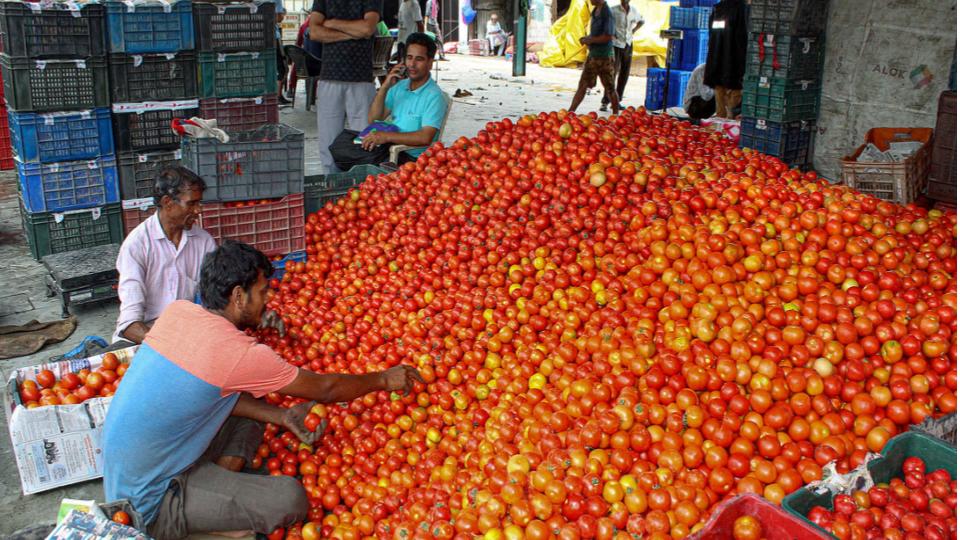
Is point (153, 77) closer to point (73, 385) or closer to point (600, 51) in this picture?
point (73, 385)

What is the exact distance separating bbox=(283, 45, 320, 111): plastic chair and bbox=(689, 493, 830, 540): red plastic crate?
11.3m

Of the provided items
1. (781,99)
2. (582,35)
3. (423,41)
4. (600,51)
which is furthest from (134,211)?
(582,35)

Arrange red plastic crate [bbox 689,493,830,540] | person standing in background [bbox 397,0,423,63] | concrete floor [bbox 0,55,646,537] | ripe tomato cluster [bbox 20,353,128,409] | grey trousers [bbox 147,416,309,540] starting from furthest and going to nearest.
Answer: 1. person standing in background [bbox 397,0,423,63]
2. ripe tomato cluster [bbox 20,353,128,409]
3. concrete floor [bbox 0,55,646,537]
4. grey trousers [bbox 147,416,309,540]
5. red plastic crate [bbox 689,493,830,540]

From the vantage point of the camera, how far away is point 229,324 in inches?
122

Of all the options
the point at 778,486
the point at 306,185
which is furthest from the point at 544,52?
the point at 778,486

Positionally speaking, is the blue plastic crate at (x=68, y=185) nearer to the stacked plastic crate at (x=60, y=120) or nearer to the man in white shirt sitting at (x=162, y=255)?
the stacked plastic crate at (x=60, y=120)

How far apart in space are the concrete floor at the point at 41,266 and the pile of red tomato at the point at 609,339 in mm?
1119

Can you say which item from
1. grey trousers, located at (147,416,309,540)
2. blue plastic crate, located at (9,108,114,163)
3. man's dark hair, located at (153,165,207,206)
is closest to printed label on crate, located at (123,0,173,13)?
blue plastic crate, located at (9,108,114,163)

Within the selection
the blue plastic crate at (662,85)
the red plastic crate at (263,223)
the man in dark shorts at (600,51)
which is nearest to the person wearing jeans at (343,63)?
the red plastic crate at (263,223)

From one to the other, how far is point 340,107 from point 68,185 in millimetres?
2364

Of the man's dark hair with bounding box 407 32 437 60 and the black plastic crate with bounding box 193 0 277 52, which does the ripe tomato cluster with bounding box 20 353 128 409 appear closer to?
the man's dark hair with bounding box 407 32 437 60

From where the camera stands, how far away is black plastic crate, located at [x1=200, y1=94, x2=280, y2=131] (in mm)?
7281

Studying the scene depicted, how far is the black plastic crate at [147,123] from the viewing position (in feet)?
21.9

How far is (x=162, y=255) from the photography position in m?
4.49
